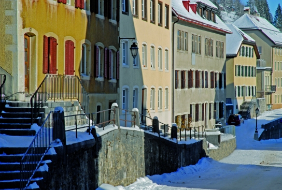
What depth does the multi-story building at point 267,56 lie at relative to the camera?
328 feet

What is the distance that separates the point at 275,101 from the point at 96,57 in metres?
81.6

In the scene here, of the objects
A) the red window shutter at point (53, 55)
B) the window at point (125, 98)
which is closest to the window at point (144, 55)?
the window at point (125, 98)

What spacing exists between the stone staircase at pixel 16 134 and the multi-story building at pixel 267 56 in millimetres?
78076

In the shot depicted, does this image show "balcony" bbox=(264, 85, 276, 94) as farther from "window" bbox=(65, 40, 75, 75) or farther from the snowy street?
"window" bbox=(65, 40, 75, 75)

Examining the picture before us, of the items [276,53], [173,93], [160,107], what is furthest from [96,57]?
[276,53]

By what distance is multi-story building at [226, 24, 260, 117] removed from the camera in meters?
79.8

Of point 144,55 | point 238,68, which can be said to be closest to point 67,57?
point 144,55

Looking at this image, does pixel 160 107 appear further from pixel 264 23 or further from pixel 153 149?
pixel 264 23

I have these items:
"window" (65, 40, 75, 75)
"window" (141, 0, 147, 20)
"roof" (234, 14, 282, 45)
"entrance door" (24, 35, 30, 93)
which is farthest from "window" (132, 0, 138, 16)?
"roof" (234, 14, 282, 45)

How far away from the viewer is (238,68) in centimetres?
8262

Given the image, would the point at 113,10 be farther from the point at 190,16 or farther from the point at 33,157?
the point at 33,157

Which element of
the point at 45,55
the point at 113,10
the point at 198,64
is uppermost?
the point at 113,10

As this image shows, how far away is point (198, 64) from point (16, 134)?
3934 centimetres

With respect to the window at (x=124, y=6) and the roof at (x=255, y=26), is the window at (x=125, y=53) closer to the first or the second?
the window at (x=124, y=6)
